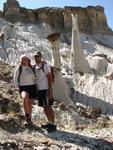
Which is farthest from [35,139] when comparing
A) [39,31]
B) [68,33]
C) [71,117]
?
[68,33]

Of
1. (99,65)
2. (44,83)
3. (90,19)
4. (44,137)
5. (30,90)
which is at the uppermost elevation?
(90,19)

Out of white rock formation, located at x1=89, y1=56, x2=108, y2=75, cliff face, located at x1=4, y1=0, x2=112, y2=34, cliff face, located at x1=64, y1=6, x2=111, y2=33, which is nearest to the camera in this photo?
white rock formation, located at x1=89, y1=56, x2=108, y2=75

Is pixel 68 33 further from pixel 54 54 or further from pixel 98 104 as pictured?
pixel 98 104

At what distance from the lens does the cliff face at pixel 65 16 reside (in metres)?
57.8

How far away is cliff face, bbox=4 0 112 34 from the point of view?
57.8 metres

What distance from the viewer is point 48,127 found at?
895 cm

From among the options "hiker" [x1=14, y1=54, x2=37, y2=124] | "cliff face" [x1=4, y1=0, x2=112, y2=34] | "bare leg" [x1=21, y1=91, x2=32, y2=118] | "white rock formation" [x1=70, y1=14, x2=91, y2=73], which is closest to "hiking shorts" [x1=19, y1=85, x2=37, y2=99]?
"hiker" [x1=14, y1=54, x2=37, y2=124]

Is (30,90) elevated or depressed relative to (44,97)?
elevated

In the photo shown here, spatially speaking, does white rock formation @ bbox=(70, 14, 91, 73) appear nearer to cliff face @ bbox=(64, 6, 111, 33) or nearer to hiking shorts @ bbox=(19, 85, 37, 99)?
cliff face @ bbox=(64, 6, 111, 33)

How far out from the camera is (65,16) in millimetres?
58625

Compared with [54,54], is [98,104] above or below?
below

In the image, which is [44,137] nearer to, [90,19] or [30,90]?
[30,90]

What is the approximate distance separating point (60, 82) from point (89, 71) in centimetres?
691

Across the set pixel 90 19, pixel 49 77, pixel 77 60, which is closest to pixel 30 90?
pixel 49 77
